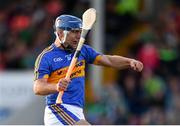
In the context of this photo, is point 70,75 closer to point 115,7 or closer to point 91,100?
point 91,100

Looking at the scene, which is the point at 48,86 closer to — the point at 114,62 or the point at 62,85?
the point at 62,85

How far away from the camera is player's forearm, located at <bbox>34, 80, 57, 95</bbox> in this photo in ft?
33.5

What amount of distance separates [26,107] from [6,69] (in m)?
1.94

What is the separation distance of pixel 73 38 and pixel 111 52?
356 inches

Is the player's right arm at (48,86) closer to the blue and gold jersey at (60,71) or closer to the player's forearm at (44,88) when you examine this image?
the player's forearm at (44,88)

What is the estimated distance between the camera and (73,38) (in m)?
10.6

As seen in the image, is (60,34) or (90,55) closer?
(60,34)

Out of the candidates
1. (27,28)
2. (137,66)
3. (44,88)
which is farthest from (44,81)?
(27,28)

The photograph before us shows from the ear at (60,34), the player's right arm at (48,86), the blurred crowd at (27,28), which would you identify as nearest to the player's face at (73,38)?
the ear at (60,34)

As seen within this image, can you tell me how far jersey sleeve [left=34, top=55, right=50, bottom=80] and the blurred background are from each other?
7041mm

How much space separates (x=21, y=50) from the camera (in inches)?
786

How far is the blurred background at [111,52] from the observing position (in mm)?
17906

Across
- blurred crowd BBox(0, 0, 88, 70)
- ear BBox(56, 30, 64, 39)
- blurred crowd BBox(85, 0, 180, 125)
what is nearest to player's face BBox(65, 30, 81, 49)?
ear BBox(56, 30, 64, 39)

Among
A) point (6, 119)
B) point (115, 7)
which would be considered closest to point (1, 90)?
point (6, 119)
